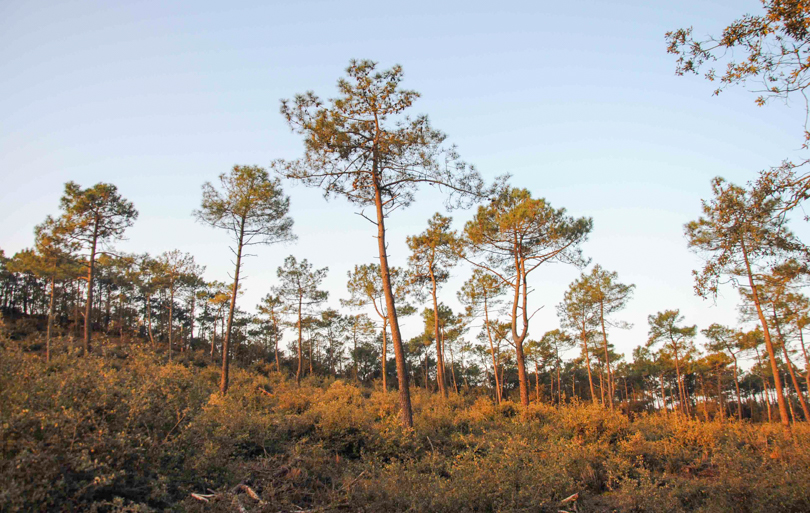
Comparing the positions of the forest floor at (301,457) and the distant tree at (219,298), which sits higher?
the distant tree at (219,298)

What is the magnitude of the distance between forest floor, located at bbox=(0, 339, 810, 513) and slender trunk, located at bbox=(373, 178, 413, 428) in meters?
0.56

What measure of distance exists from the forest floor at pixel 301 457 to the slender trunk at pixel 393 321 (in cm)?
56

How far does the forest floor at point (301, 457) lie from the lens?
4.04 metres

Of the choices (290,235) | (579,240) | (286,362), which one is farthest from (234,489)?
(286,362)

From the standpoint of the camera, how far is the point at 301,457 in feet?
23.6

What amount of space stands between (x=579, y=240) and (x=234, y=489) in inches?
616

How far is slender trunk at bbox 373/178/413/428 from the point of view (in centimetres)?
993

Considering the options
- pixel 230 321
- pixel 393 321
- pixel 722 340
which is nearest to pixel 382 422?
pixel 393 321

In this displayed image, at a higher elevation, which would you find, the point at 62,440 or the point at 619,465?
the point at 62,440

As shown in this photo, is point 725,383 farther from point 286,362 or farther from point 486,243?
point 286,362

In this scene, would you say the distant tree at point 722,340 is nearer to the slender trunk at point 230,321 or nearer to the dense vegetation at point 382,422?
the dense vegetation at point 382,422

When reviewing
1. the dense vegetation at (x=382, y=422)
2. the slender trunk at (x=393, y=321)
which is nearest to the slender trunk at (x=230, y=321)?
the dense vegetation at (x=382, y=422)

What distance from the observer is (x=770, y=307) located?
2003 cm

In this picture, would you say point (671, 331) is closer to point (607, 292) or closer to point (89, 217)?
point (607, 292)
